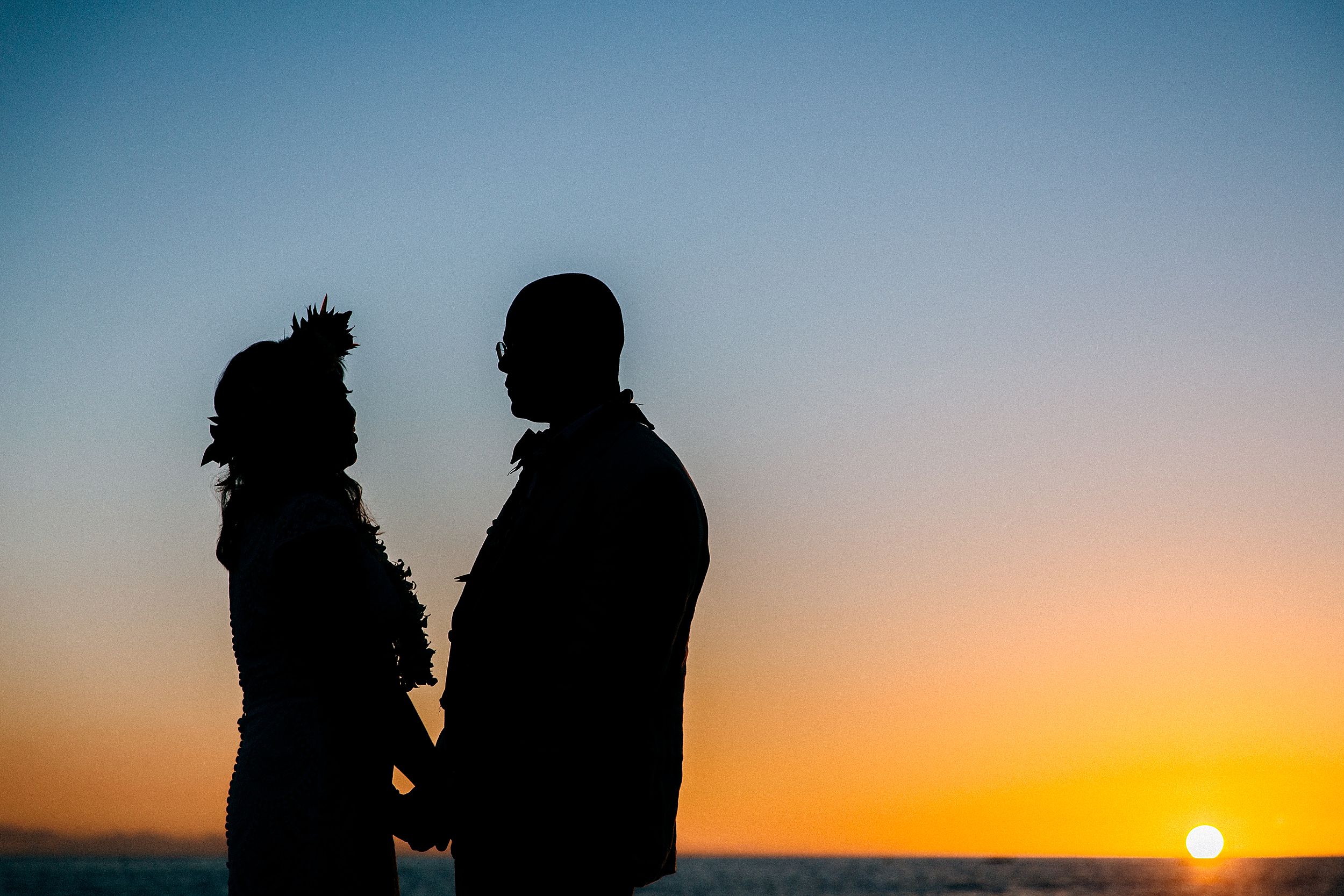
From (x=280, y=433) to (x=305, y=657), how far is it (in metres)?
0.55

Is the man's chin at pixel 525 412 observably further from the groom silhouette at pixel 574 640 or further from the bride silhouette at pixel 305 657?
the bride silhouette at pixel 305 657

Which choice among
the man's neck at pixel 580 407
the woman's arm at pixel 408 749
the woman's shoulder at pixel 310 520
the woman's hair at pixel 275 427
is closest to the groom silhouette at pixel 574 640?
the man's neck at pixel 580 407

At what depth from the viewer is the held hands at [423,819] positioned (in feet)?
8.48

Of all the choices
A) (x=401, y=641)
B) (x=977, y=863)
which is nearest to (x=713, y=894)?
(x=977, y=863)

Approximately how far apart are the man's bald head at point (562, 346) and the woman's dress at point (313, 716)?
0.57m

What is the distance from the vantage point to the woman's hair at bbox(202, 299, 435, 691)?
2.87 m

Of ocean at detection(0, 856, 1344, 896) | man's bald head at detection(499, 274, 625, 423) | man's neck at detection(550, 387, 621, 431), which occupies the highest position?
man's bald head at detection(499, 274, 625, 423)

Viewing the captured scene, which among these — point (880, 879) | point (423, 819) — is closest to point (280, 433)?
point (423, 819)

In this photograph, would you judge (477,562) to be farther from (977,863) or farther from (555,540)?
(977,863)

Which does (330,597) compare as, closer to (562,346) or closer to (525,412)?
(525,412)

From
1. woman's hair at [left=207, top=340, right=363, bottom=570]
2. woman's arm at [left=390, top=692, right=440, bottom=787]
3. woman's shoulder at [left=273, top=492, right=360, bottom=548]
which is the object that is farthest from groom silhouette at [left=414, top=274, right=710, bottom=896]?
woman's hair at [left=207, top=340, right=363, bottom=570]

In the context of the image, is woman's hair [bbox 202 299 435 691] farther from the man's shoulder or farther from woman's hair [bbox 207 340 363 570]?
the man's shoulder

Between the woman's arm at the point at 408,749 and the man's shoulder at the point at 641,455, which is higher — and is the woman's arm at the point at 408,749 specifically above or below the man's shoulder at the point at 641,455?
below

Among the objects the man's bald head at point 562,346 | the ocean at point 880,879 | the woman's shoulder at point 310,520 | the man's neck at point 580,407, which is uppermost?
the man's bald head at point 562,346
